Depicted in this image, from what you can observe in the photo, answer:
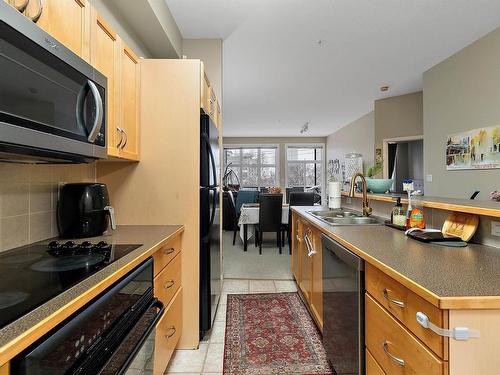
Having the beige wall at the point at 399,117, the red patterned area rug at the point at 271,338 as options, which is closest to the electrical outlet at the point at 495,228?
the red patterned area rug at the point at 271,338

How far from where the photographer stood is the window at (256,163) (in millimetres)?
10000

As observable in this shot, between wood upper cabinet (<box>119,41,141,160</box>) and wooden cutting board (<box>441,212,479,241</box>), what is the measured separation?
1768 millimetres

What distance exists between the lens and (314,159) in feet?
33.1

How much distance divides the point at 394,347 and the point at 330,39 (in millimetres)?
3133

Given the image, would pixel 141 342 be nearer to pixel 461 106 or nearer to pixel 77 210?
pixel 77 210

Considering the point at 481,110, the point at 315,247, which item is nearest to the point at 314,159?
the point at 481,110

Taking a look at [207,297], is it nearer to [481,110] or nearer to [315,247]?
[315,247]

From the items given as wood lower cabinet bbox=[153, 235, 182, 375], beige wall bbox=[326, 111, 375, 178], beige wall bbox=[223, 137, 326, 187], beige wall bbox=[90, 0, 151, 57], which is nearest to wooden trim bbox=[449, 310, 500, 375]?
wood lower cabinet bbox=[153, 235, 182, 375]

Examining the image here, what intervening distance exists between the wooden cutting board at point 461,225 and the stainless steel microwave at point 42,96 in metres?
1.68

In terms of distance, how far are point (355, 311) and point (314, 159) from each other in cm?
924

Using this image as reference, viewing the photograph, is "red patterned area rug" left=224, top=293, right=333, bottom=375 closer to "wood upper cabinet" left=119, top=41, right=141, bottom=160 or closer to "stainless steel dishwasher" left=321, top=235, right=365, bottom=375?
"stainless steel dishwasher" left=321, top=235, right=365, bottom=375

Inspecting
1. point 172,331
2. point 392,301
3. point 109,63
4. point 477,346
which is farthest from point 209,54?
point 477,346

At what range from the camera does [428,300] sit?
0.72 m

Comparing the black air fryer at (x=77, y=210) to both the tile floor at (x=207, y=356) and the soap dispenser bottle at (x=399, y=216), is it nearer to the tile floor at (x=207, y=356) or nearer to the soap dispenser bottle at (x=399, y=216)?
the tile floor at (x=207, y=356)
